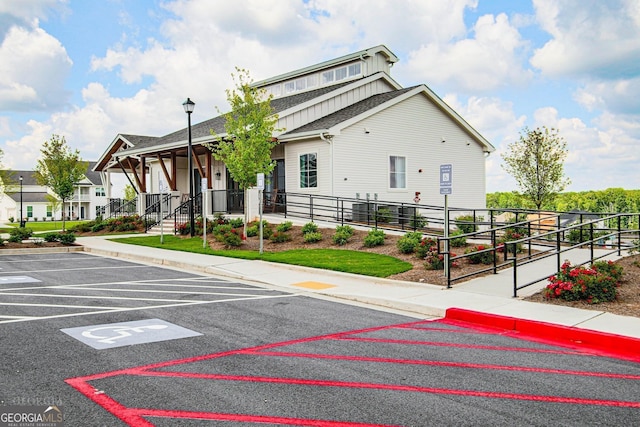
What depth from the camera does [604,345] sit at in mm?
7250

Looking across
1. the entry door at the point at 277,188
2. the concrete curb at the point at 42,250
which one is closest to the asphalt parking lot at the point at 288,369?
the concrete curb at the point at 42,250

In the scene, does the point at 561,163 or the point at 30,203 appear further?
the point at 30,203

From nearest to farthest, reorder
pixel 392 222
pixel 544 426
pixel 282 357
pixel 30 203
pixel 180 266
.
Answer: pixel 544 426, pixel 282 357, pixel 180 266, pixel 392 222, pixel 30 203

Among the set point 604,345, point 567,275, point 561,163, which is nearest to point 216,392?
point 604,345

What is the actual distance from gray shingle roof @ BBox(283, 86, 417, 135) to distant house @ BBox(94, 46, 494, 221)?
0.27 ft

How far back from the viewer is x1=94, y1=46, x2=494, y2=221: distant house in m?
23.3

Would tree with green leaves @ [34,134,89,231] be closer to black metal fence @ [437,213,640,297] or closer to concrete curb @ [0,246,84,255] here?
concrete curb @ [0,246,84,255]

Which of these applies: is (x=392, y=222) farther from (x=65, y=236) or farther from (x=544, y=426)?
(x=544, y=426)

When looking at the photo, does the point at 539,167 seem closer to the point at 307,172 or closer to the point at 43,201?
the point at 307,172

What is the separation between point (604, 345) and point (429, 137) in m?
20.2

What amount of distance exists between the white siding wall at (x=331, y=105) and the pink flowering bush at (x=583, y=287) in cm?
1587

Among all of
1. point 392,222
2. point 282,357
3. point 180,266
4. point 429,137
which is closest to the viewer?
point 282,357

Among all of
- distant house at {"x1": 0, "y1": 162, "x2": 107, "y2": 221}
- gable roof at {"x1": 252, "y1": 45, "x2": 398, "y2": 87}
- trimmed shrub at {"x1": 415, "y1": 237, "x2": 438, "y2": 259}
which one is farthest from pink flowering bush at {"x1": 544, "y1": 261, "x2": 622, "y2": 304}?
distant house at {"x1": 0, "y1": 162, "x2": 107, "y2": 221}

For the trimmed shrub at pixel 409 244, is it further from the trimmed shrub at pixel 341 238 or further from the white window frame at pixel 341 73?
the white window frame at pixel 341 73
